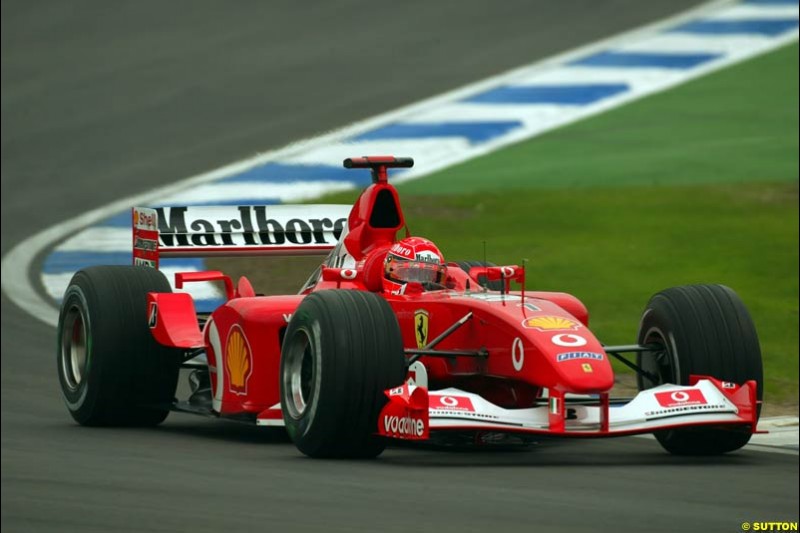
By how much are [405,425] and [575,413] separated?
93cm

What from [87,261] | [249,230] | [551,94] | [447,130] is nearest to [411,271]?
[249,230]

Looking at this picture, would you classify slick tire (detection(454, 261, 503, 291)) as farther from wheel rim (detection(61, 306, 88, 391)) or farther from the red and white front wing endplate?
wheel rim (detection(61, 306, 88, 391))

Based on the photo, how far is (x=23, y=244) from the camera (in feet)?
63.7

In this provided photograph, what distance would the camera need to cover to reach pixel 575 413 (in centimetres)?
984

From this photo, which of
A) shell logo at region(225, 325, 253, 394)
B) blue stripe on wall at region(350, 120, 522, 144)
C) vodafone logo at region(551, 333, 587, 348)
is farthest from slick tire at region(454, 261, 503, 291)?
blue stripe on wall at region(350, 120, 522, 144)

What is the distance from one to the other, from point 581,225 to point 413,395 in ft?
26.0

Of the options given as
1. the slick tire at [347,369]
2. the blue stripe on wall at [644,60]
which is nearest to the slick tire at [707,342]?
the slick tire at [347,369]

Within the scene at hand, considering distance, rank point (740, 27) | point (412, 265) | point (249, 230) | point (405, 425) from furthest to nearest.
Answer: point (740, 27)
point (249, 230)
point (412, 265)
point (405, 425)

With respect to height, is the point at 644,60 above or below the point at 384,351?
above

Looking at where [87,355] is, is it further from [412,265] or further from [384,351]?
[384,351]

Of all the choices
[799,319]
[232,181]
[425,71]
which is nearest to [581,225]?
[799,319]

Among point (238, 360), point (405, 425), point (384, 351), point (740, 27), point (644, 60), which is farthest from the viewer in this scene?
point (740, 27)

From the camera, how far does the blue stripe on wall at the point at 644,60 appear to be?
90.7ft

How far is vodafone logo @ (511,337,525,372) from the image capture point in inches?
394
